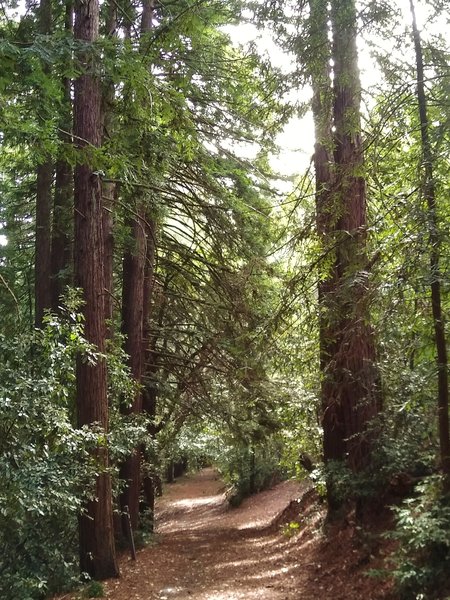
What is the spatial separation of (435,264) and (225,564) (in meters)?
7.53

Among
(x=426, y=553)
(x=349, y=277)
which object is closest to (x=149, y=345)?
(x=349, y=277)

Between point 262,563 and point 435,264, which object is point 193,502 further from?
point 435,264

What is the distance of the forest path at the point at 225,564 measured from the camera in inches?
312

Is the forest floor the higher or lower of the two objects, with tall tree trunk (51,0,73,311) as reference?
lower

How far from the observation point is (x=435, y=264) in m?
5.26

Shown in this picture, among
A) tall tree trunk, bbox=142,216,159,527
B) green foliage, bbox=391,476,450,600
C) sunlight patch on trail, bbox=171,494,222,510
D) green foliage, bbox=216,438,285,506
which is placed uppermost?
tall tree trunk, bbox=142,216,159,527

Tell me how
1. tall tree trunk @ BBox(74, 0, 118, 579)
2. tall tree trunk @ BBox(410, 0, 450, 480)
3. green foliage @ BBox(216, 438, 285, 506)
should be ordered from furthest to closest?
green foliage @ BBox(216, 438, 285, 506)
tall tree trunk @ BBox(74, 0, 118, 579)
tall tree trunk @ BBox(410, 0, 450, 480)

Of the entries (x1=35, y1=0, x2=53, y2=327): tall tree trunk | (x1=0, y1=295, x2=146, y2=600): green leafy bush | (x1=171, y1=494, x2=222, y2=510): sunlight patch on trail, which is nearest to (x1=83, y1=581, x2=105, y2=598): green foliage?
(x1=0, y1=295, x2=146, y2=600): green leafy bush

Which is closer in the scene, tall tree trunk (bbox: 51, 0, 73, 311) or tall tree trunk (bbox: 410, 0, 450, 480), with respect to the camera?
tall tree trunk (bbox: 410, 0, 450, 480)

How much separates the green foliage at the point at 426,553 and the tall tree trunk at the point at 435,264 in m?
0.43

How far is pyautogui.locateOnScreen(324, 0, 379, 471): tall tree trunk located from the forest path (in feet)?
6.84

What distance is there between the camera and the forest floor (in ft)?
23.9

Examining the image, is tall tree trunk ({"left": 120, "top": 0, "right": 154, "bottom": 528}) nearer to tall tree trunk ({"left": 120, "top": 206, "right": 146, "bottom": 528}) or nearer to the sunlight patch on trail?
tall tree trunk ({"left": 120, "top": 206, "right": 146, "bottom": 528})

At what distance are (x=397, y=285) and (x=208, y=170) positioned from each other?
19.6 feet
